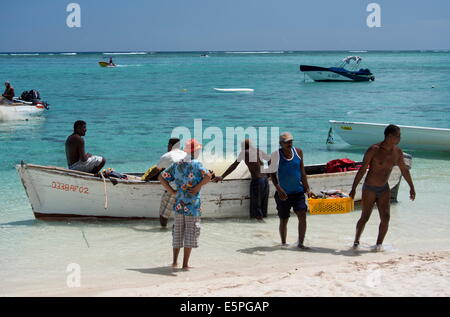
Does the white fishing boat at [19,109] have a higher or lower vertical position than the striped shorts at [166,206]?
higher

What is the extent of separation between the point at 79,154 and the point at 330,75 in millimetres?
44952

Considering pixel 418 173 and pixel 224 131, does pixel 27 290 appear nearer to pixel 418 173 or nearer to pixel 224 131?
pixel 418 173

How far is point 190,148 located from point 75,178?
3.32m

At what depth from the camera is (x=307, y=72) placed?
53.2m

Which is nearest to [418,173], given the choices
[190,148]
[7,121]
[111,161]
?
[111,161]

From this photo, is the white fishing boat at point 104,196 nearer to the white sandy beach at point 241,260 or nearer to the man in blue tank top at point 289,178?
the white sandy beach at point 241,260

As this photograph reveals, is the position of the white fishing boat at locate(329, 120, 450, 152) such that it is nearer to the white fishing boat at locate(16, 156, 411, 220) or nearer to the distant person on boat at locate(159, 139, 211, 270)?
the white fishing boat at locate(16, 156, 411, 220)

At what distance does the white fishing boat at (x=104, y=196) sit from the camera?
8.90 m

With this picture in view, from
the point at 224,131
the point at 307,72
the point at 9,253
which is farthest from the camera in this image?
the point at 307,72

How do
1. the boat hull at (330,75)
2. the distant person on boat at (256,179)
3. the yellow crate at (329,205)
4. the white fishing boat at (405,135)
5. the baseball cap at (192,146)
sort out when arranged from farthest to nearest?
the boat hull at (330,75), the white fishing boat at (405,135), the distant person on boat at (256,179), the yellow crate at (329,205), the baseball cap at (192,146)

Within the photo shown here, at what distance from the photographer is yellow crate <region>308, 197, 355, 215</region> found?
7684mm

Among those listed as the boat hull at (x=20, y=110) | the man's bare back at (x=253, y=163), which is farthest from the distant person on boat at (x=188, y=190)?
the boat hull at (x=20, y=110)

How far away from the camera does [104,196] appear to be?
9086mm

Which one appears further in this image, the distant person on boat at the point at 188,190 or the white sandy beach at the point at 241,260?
the distant person on boat at the point at 188,190
